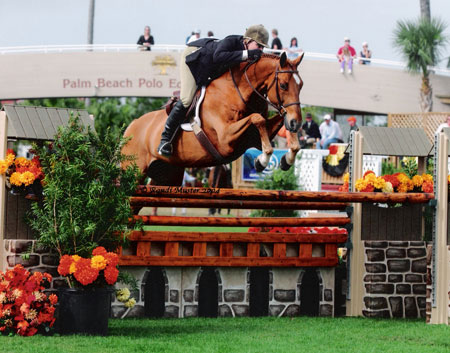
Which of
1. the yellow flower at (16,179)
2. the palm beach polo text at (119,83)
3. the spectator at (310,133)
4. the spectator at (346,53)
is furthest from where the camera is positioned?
the palm beach polo text at (119,83)

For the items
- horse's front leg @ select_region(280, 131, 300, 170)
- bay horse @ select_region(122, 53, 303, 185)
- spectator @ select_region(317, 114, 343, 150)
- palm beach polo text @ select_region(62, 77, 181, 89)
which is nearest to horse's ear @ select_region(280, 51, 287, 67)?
bay horse @ select_region(122, 53, 303, 185)

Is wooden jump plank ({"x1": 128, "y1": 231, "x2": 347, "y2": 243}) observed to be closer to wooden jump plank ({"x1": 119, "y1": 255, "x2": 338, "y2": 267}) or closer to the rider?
wooden jump plank ({"x1": 119, "y1": 255, "x2": 338, "y2": 267})

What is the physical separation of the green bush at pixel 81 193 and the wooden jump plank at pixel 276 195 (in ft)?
1.05

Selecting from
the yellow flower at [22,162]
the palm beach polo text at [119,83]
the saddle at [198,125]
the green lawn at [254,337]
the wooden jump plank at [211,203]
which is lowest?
the green lawn at [254,337]

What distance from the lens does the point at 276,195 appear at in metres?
6.80

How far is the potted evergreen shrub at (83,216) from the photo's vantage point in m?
5.96

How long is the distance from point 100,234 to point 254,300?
1757 millimetres

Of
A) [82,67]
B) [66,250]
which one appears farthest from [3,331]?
[82,67]

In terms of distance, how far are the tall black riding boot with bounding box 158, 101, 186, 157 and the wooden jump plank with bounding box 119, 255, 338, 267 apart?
2.82ft

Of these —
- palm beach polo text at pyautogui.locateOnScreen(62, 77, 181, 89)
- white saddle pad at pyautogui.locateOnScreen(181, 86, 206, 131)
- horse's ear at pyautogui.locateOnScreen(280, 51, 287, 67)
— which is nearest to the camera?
horse's ear at pyautogui.locateOnScreen(280, 51, 287, 67)

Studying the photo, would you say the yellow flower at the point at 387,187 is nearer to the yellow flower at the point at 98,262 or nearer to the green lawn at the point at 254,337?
the green lawn at the point at 254,337

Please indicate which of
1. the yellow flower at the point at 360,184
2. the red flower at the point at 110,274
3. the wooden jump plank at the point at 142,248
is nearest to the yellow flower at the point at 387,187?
the yellow flower at the point at 360,184

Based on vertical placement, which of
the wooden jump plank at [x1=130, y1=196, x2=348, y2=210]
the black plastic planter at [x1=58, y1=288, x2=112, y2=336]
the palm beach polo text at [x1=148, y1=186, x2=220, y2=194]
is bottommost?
the black plastic planter at [x1=58, y1=288, x2=112, y2=336]

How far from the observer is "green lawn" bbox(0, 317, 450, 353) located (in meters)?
5.59
